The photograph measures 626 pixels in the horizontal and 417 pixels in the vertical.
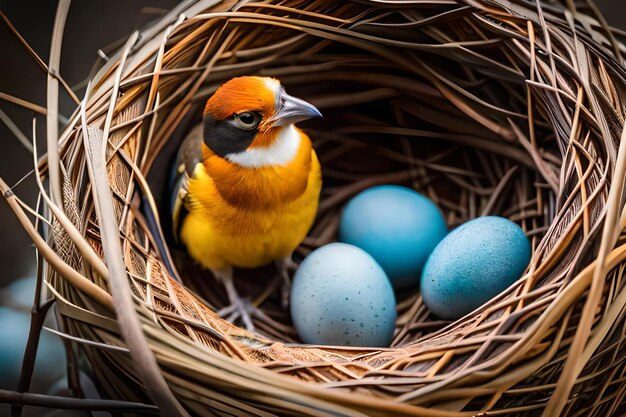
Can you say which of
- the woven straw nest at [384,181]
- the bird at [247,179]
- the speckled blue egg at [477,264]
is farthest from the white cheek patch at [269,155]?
the speckled blue egg at [477,264]

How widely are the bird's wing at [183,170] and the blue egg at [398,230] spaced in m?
0.32

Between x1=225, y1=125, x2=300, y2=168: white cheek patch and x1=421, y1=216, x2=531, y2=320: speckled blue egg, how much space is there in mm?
319

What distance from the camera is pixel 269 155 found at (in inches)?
47.9

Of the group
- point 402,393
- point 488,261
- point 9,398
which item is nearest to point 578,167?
point 488,261

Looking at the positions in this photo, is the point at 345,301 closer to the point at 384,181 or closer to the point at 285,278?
the point at 285,278

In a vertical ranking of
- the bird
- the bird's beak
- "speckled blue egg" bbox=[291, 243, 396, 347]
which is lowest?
"speckled blue egg" bbox=[291, 243, 396, 347]

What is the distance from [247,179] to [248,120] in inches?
4.1

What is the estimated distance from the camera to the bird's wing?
4.16 ft

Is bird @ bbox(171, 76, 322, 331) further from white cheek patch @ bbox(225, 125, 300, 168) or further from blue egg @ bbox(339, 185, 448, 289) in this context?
blue egg @ bbox(339, 185, 448, 289)

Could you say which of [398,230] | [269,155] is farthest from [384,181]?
[269,155]

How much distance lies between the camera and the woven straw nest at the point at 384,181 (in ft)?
2.72

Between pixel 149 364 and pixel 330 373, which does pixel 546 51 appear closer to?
pixel 330 373

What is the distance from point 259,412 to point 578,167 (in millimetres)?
594

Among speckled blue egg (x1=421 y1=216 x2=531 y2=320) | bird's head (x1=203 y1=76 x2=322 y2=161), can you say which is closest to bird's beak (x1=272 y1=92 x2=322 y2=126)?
bird's head (x1=203 y1=76 x2=322 y2=161)
